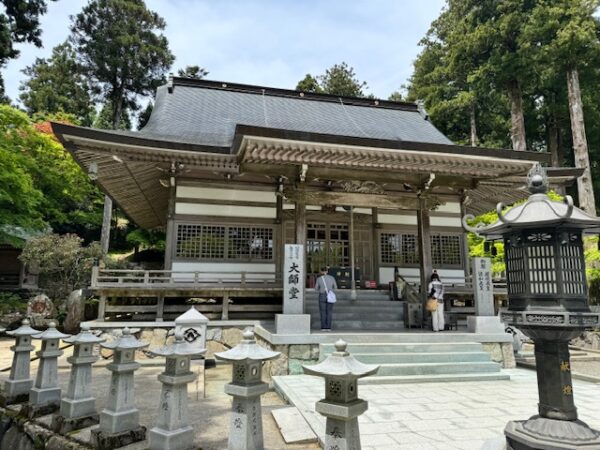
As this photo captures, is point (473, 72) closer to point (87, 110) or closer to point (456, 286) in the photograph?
point (456, 286)

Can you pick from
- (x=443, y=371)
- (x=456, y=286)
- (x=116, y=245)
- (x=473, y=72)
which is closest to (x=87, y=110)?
(x=116, y=245)

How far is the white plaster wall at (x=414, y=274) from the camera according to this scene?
1263 centimetres

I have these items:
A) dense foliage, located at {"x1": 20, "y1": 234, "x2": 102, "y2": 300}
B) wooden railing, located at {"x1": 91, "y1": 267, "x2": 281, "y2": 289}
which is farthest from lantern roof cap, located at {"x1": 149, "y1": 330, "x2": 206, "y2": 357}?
dense foliage, located at {"x1": 20, "y1": 234, "x2": 102, "y2": 300}

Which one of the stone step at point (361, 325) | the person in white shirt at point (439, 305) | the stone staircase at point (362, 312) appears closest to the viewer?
the person in white shirt at point (439, 305)

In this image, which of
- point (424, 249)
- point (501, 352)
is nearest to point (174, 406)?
point (501, 352)

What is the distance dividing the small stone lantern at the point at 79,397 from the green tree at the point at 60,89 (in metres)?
28.7

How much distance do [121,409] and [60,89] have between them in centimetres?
3233

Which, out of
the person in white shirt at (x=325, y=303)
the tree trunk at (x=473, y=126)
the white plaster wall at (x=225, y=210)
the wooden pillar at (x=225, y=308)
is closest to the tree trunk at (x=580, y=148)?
the tree trunk at (x=473, y=126)

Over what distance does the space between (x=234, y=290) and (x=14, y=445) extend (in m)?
5.54

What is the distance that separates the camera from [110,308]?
9.98 meters

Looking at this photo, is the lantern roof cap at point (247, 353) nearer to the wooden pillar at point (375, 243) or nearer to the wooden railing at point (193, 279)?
the wooden railing at point (193, 279)

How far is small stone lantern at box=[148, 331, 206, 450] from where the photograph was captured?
12.1ft

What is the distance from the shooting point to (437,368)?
718 centimetres

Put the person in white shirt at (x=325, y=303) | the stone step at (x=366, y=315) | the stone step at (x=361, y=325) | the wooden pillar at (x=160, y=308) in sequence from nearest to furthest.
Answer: the person in white shirt at (x=325, y=303)
the stone step at (x=361, y=325)
the stone step at (x=366, y=315)
the wooden pillar at (x=160, y=308)
